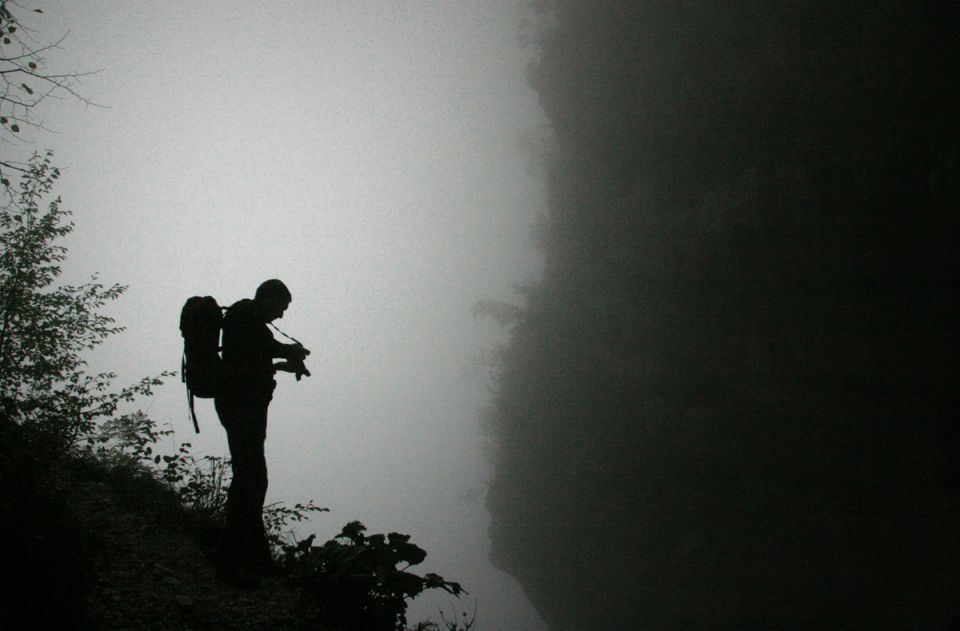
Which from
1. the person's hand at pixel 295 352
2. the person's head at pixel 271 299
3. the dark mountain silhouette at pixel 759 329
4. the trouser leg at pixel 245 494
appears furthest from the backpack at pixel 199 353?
the dark mountain silhouette at pixel 759 329

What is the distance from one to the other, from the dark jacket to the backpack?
12cm

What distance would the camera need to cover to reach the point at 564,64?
2958cm

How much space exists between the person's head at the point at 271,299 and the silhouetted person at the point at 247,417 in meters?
0.01

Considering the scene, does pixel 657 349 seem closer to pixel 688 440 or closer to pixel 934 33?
pixel 688 440

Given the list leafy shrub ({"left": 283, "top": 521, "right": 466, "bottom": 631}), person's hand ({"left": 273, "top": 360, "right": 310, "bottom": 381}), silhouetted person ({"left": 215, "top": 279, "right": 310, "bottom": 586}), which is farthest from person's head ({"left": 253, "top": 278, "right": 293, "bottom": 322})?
leafy shrub ({"left": 283, "top": 521, "right": 466, "bottom": 631})

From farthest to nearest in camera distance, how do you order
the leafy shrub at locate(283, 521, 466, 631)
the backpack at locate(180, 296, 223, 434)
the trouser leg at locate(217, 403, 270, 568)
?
the trouser leg at locate(217, 403, 270, 568), the backpack at locate(180, 296, 223, 434), the leafy shrub at locate(283, 521, 466, 631)

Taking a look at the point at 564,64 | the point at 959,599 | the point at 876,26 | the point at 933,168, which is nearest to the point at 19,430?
the point at 959,599

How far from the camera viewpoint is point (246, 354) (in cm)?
421

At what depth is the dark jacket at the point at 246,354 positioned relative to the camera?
4.14 m

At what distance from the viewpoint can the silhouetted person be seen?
405 centimetres

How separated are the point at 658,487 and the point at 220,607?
21.2 metres

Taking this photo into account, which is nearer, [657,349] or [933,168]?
[933,168]

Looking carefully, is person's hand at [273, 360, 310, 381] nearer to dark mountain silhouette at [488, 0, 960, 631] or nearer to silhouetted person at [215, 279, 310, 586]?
silhouetted person at [215, 279, 310, 586]

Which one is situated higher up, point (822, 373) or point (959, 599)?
point (822, 373)
